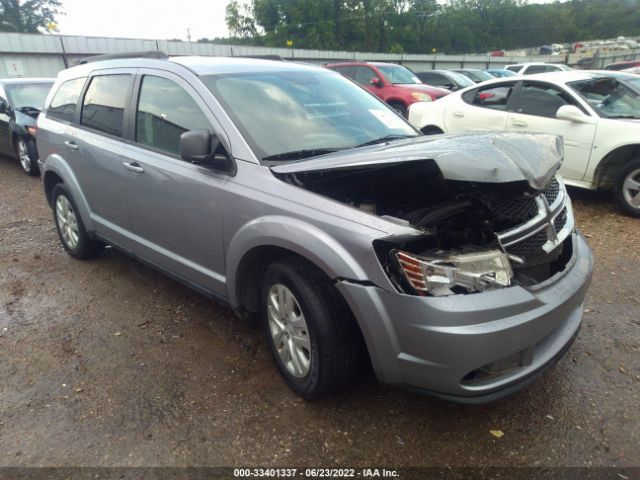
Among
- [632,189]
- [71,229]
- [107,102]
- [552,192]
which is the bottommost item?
[71,229]

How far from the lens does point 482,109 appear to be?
6.71 meters

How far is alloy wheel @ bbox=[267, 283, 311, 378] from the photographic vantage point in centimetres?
248

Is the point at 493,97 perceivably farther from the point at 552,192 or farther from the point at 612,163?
the point at 552,192

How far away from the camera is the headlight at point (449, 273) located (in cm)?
202

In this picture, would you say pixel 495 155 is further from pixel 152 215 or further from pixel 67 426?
pixel 67 426

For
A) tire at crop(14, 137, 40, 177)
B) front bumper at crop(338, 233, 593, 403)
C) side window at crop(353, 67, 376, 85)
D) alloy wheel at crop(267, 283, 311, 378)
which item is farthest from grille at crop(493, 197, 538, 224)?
side window at crop(353, 67, 376, 85)

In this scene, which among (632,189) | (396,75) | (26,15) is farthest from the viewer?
(26,15)

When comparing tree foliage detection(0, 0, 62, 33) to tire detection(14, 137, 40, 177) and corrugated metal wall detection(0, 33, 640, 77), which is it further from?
tire detection(14, 137, 40, 177)

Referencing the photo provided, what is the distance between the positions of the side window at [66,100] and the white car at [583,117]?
3.89m

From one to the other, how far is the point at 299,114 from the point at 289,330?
1.37m

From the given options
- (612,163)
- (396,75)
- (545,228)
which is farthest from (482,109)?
(396,75)

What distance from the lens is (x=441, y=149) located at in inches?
85.4

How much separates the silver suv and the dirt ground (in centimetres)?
28

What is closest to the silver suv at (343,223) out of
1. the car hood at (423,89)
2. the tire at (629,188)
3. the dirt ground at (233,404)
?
the dirt ground at (233,404)
